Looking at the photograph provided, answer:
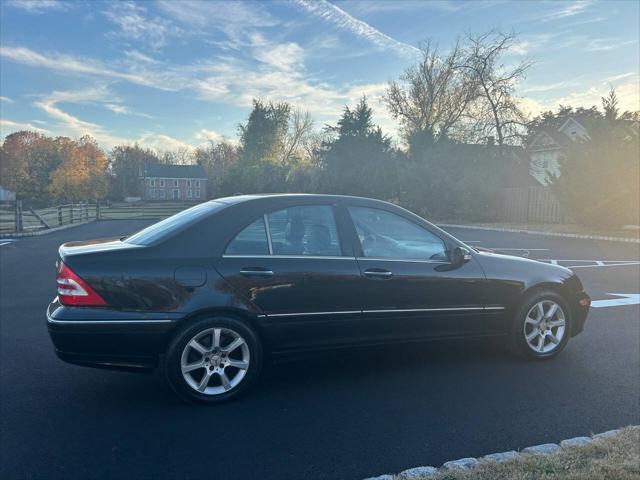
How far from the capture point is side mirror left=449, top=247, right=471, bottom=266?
4.43m

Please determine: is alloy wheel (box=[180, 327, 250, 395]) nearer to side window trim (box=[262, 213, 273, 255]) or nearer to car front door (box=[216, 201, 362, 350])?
car front door (box=[216, 201, 362, 350])

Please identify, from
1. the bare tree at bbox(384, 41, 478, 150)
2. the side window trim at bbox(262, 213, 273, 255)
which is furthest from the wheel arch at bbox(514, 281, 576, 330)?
the bare tree at bbox(384, 41, 478, 150)

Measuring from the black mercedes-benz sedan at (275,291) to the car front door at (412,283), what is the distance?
0.04 ft

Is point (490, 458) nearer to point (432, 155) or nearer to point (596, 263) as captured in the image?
point (596, 263)

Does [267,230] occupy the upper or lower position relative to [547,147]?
lower

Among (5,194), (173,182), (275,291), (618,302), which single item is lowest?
(618,302)

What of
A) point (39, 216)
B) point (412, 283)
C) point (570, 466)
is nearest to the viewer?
point (570, 466)

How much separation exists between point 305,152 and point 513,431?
2236 inches

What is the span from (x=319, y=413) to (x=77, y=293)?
2025 millimetres

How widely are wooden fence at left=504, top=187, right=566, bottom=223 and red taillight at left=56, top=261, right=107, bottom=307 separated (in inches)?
978

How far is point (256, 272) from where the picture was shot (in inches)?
153

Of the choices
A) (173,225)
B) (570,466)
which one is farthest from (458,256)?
(173,225)

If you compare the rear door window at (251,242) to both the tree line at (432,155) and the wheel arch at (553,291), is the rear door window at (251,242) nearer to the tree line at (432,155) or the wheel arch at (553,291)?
the wheel arch at (553,291)

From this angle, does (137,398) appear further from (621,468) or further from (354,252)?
(621,468)
